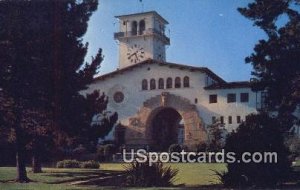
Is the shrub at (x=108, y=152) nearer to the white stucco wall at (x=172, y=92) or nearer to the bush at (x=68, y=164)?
the white stucco wall at (x=172, y=92)

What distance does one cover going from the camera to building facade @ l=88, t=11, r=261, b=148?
44719 millimetres

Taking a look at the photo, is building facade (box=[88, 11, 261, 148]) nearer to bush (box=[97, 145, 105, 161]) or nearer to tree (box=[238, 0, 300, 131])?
bush (box=[97, 145, 105, 161])

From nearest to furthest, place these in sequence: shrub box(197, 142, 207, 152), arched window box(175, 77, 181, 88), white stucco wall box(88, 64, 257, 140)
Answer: shrub box(197, 142, 207, 152), white stucco wall box(88, 64, 257, 140), arched window box(175, 77, 181, 88)

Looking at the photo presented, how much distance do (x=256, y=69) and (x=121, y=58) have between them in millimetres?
43192

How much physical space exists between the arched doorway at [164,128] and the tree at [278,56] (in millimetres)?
28883

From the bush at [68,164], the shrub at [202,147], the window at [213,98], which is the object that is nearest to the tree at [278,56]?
the bush at [68,164]

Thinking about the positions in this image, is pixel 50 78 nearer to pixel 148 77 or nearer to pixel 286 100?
pixel 286 100

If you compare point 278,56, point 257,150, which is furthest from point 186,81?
point 257,150

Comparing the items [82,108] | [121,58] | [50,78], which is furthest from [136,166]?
[121,58]

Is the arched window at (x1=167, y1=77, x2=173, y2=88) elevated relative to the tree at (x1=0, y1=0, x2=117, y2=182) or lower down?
elevated

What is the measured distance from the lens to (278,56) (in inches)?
785

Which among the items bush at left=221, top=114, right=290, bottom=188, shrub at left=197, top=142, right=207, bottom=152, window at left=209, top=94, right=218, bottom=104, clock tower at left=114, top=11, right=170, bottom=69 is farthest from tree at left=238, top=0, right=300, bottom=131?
clock tower at left=114, top=11, right=170, bottom=69

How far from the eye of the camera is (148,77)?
49.2 m

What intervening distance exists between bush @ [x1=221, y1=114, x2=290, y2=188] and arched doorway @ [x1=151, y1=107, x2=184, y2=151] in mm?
33006
